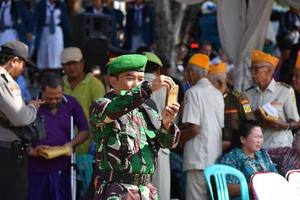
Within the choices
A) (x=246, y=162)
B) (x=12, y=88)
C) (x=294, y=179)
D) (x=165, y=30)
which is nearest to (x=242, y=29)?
(x=246, y=162)

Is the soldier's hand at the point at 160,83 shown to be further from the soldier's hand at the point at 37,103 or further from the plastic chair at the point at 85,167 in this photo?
the plastic chair at the point at 85,167

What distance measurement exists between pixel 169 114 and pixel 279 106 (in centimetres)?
311

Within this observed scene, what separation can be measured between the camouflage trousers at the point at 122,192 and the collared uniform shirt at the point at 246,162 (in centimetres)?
222

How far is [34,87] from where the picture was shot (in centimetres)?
1409

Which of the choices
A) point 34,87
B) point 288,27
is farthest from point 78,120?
point 288,27

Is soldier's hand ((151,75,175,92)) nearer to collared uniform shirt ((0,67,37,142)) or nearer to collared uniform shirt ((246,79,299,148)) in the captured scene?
collared uniform shirt ((0,67,37,142))

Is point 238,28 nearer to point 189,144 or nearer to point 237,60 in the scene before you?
point 237,60

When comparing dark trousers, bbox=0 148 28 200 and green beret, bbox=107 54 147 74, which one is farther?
dark trousers, bbox=0 148 28 200

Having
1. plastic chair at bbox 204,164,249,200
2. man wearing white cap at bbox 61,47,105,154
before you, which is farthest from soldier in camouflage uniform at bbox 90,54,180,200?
man wearing white cap at bbox 61,47,105,154

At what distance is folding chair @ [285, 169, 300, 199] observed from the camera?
6887 mm

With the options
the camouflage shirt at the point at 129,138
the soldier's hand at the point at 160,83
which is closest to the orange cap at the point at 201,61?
the camouflage shirt at the point at 129,138

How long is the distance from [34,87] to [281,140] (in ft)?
22.7

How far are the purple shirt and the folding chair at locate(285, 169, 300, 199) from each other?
6.67ft

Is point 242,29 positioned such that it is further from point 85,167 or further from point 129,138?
point 129,138
